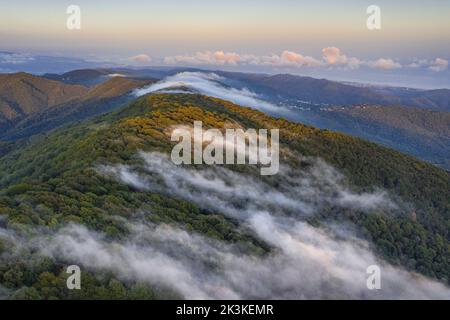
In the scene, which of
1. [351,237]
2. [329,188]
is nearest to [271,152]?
[329,188]

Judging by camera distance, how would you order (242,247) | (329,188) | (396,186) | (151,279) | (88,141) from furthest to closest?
(396,186)
(329,188)
(88,141)
(242,247)
(151,279)

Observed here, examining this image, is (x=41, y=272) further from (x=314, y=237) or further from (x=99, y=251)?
(x=314, y=237)

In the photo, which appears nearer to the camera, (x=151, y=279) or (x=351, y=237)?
(x=151, y=279)

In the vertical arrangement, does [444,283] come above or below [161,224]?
below

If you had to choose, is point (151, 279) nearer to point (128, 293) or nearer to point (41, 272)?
point (128, 293)

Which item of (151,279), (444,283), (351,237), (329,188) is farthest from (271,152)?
(151,279)

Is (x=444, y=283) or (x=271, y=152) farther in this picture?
(x=271, y=152)

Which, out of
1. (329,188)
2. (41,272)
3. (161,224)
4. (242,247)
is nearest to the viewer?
(41,272)
